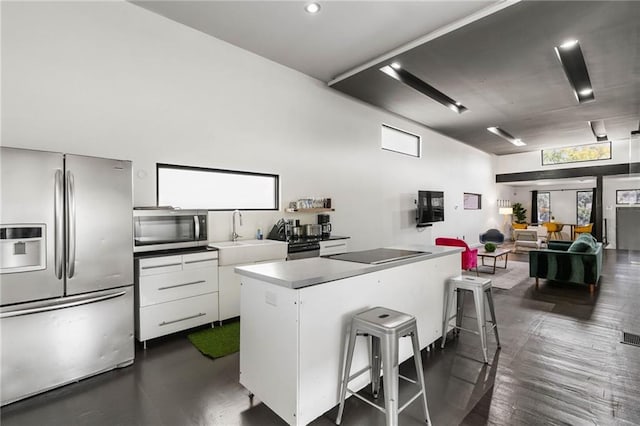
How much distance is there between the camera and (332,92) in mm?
5480

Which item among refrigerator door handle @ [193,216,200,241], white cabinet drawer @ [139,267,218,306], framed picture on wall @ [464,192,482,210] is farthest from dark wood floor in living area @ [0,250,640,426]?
framed picture on wall @ [464,192,482,210]

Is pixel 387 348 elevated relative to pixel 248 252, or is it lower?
lower

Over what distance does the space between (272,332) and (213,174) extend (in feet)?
9.12

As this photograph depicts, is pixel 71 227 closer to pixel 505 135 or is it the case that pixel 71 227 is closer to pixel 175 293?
pixel 175 293

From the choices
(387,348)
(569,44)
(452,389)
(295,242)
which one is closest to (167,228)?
(295,242)

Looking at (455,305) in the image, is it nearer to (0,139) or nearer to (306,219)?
(306,219)

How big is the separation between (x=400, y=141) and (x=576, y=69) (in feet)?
10.8

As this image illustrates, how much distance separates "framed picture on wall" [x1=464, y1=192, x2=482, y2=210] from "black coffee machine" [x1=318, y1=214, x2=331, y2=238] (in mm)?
6723

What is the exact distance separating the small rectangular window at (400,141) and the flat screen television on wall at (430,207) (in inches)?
42.7

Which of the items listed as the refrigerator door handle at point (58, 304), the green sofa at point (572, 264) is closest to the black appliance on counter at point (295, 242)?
the refrigerator door handle at point (58, 304)

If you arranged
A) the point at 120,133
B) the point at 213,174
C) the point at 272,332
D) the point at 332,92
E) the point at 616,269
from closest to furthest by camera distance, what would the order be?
the point at 272,332 → the point at 120,133 → the point at 213,174 → the point at 332,92 → the point at 616,269

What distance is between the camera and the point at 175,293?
308 cm

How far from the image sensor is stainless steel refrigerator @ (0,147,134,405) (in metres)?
2.09

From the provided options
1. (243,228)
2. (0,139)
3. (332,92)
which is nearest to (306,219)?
(243,228)
